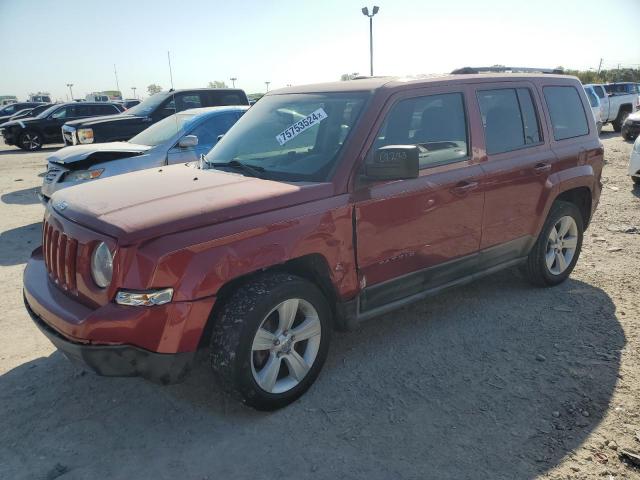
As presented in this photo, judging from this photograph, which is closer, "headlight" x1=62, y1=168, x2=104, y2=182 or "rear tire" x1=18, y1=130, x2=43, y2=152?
"headlight" x1=62, y1=168, x2=104, y2=182

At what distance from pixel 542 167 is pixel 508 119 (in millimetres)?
538

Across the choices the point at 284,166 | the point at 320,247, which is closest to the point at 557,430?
the point at 320,247

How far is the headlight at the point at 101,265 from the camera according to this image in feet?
8.66

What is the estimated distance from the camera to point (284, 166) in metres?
3.42

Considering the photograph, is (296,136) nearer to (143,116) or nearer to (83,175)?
(83,175)

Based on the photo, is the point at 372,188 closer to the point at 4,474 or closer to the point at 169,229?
the point at 169,229

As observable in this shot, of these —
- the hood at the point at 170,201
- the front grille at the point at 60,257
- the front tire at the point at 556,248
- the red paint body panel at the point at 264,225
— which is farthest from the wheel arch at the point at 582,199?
the front grille at the point at 60,257

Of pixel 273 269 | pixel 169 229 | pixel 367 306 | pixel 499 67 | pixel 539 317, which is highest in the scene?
pixel 499 67

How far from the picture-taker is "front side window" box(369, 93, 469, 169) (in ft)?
11.4

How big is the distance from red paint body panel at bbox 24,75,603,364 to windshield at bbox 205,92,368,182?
0.11 metres

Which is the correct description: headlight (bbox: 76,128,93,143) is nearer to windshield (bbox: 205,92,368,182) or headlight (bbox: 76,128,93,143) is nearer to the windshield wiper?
windshield (bbox: 205,92,368,182)

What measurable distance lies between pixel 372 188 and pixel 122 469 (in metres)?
2.14

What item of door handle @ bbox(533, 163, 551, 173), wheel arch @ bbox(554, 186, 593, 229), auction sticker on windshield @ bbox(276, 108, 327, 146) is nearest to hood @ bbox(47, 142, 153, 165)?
auction sticker on windshield @ bbox(276, 108, 327, 146)

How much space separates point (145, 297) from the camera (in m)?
2.53
